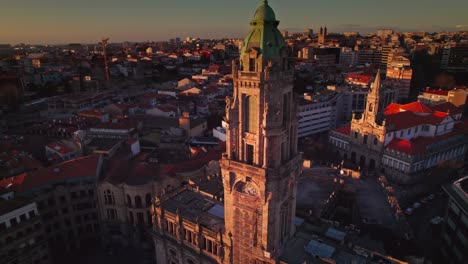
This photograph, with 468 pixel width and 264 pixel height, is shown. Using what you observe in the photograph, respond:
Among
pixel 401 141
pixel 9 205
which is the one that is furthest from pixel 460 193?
pixel 9 205

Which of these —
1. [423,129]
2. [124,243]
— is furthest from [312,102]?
[124,243]

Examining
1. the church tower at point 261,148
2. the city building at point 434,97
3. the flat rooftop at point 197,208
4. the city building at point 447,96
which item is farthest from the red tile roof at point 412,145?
the flat rooftop at point 197,208

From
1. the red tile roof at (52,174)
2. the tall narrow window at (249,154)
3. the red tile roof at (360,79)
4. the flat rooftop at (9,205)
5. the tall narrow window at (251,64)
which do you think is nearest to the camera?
the tall narrow window at (251,64)

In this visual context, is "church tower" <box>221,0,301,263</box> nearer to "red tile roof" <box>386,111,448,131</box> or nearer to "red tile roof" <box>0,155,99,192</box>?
"red tile roof" <box>0,155,99,192</box>

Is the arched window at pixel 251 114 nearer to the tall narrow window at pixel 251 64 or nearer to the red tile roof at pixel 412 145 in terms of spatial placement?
the tall narrow window at pixel 251 64

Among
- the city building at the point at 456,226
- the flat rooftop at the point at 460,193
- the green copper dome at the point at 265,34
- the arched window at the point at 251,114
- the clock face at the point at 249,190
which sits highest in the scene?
the green copper dome at the point at 265,34

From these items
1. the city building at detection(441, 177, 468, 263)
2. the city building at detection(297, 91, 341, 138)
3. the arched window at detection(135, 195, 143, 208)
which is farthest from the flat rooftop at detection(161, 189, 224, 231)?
the city building at detection(297, 91, 341, 138)

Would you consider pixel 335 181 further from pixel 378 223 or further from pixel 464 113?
pixel 464 113

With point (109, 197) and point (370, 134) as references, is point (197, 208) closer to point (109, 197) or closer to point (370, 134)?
point (109, 197)
